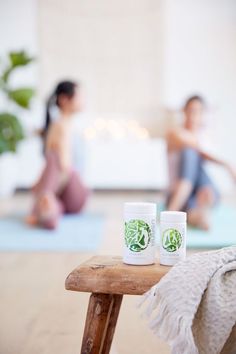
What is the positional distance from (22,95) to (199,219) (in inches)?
70.4

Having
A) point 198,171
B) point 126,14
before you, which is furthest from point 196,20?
point 198,171

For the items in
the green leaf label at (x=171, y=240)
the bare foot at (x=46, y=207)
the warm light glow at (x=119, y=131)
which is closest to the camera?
the green leaf label at (x=171, y=240)

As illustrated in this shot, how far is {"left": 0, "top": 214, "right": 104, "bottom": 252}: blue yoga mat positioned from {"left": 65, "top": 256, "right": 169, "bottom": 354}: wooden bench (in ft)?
4.74

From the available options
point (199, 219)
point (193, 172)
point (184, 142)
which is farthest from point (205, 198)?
point (199, 219)

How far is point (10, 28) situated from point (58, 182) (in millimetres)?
2750

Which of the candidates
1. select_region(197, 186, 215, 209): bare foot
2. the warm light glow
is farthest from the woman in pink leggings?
the warm light glow

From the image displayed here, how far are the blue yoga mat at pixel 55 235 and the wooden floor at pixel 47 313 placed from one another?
137 millimetres

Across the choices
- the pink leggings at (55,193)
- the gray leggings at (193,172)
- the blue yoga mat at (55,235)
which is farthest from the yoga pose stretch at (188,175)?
the pink leggings at (55,193)

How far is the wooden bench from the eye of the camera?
987 mm

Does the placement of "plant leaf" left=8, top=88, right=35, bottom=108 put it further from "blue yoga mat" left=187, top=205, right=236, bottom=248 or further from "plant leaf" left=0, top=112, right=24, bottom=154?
"blue yoga mat" left=187, top=205, right=236, bottom=248

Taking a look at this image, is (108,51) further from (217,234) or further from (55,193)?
(217,234)

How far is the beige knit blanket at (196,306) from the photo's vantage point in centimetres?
90

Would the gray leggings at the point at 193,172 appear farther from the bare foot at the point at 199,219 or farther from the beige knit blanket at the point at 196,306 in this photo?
the beige knit blanket at the point at 196,306

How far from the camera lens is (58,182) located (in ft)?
11.7
